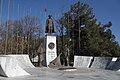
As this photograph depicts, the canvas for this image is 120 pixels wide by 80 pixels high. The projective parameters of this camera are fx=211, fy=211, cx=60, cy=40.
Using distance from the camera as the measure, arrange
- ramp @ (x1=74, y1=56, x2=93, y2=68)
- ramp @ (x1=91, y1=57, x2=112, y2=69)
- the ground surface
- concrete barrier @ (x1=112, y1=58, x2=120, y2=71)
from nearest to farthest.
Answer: the ground surface, concrete barrier @ (x1=112, y1=58, x2=120, y2=71), ramp @ (x1=91, y1=57, x2=112, y2=69), ramp @ (x1=74, y1=56, x2=93, y2=68)

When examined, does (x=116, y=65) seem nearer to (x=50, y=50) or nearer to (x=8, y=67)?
(x=50, y=50)

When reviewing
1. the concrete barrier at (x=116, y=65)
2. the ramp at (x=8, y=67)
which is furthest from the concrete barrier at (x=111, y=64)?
the ramp at (x=8, y=67)

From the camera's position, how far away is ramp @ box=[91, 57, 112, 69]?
17469 millimetres

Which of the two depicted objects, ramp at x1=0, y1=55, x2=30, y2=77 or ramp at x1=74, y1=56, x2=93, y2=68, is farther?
ramp at x1=74, y1=56, x2=93, y2=68

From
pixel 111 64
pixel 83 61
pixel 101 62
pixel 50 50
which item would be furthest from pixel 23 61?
pixel 111 64

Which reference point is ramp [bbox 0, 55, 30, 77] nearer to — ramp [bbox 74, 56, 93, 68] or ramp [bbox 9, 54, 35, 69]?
ramp [bbox 9, 54, 35, 69]

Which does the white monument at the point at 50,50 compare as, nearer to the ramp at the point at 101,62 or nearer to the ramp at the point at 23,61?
the ramp at the point at 23,61

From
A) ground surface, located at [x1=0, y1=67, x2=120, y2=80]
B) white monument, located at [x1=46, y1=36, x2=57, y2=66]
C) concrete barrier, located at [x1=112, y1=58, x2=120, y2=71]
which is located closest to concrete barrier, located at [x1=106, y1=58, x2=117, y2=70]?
concrete barrier, located at [x1=112, y1=58, x2=120, y2=71]

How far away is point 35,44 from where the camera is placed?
106ft

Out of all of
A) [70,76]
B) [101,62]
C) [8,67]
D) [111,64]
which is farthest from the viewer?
[101,62]

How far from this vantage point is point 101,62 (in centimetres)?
1803

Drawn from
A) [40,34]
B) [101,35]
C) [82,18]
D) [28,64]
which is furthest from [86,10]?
[28,64]

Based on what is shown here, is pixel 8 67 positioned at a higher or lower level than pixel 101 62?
higher

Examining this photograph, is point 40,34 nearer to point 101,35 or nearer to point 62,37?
point 62,37
